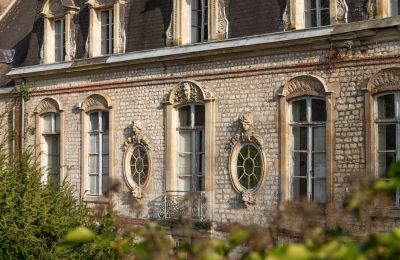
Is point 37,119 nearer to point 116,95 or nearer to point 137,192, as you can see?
point 116,95

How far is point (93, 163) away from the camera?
20.7 meters

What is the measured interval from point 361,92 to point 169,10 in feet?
19.0

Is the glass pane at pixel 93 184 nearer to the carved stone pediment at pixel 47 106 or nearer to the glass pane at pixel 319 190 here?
the carved stone pediment at pixel 47 106

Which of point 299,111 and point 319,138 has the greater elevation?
point 299,111

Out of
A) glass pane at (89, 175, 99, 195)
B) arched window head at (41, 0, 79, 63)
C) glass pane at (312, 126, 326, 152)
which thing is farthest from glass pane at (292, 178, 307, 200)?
arched window head at (41, 0, 79, 63)

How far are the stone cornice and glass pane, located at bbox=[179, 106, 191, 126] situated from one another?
1.15 metres

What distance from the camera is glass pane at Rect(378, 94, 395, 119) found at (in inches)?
578

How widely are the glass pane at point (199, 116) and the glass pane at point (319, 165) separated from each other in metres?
3.13

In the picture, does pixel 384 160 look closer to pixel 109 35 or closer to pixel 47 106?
pixel 109 35

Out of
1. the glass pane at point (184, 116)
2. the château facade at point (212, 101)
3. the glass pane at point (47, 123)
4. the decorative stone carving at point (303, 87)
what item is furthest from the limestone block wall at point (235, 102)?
the glass pane at point (47, 123)

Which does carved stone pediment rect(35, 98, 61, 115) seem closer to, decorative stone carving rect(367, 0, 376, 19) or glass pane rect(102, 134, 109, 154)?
glass pane rect(102, 134, 109, 154)

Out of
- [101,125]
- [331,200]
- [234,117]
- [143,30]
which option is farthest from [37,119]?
[331,200]

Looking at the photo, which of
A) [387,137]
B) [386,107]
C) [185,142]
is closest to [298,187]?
[387,137]

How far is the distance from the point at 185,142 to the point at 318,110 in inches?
153
